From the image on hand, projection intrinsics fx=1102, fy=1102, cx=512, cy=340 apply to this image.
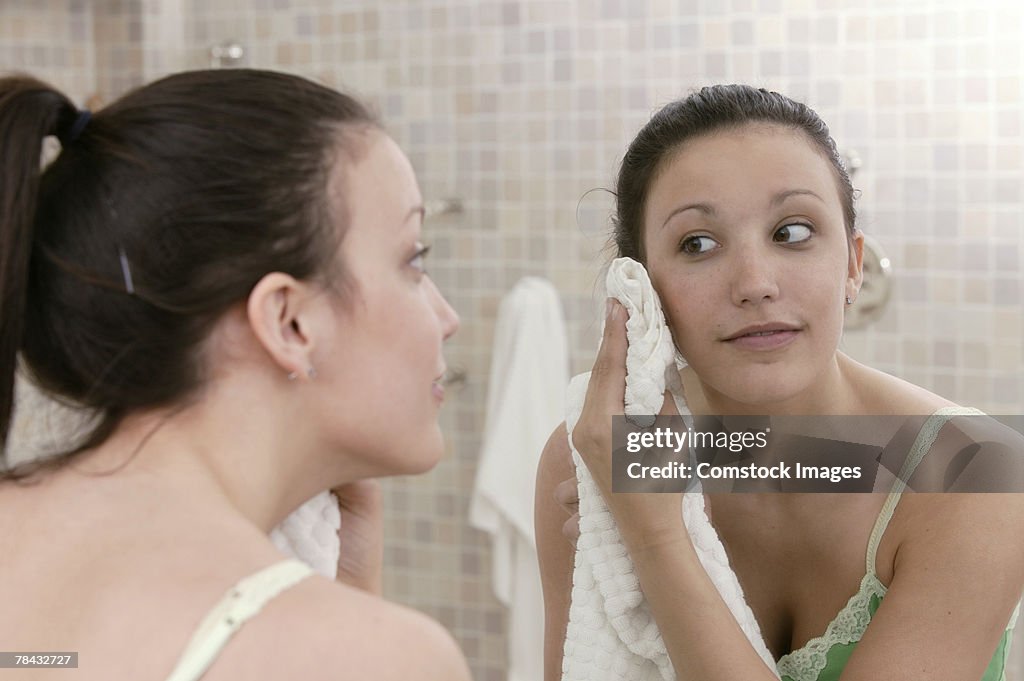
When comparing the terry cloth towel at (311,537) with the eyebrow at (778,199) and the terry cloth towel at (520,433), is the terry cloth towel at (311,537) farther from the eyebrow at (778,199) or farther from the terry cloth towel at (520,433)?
the terry cloth towel at (520,433)

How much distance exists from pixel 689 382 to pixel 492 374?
102 centimetres

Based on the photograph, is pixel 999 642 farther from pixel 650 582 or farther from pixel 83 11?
pixel 83 11

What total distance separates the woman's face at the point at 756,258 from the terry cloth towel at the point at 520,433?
112 cm

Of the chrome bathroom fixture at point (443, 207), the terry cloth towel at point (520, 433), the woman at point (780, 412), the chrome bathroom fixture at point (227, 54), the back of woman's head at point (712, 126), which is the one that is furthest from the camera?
the chrome bathroom fixture at point (227, 54)

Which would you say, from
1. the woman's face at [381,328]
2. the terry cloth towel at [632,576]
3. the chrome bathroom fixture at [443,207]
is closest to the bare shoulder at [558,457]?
the terry cloth towel at [632,576]

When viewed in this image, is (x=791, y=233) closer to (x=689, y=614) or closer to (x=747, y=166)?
(x=747, y=166)

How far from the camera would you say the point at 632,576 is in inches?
39.1

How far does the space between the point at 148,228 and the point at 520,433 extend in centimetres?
149

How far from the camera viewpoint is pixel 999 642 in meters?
0.99

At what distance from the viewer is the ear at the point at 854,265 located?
1.09 m

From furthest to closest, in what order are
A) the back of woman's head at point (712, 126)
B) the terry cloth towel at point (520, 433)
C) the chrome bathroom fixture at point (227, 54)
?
the chrome bathroom fixture at point (227, 54) < the terry cloth towel at point (520, 433) < the back of woman's head at point (712, 126)

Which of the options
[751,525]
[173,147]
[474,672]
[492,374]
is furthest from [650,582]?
[474,672]

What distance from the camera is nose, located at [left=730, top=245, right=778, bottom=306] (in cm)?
98

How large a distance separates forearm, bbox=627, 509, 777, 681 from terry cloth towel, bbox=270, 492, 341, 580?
0.26 meters
